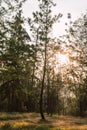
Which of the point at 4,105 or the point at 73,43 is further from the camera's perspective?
the point at 4,105

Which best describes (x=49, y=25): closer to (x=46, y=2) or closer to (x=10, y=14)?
(x=46, y=2)

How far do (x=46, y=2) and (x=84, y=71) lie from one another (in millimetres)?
15525

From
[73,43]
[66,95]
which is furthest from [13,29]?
[66,95]

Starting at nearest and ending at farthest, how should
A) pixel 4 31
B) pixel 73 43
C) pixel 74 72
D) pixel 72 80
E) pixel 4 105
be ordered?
pixel 4 31
pixel 73 43
pixel 74 72
pixel 72 80
pixel 4 105

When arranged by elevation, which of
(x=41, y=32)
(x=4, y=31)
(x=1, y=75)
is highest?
(x=41, y=32)

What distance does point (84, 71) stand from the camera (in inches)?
2125

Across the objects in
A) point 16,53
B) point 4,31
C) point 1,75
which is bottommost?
point 1,75

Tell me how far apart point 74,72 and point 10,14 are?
34.7 metres

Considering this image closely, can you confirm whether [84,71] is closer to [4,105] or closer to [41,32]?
[41,32]

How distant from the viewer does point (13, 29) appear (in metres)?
23.9

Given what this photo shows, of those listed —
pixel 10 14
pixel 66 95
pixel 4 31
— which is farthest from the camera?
pixel 66 95

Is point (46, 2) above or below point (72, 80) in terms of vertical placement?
above

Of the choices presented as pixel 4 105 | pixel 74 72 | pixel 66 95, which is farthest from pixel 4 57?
pixel 66 95

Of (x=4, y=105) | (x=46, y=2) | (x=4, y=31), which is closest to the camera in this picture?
(x=4, y=31)
